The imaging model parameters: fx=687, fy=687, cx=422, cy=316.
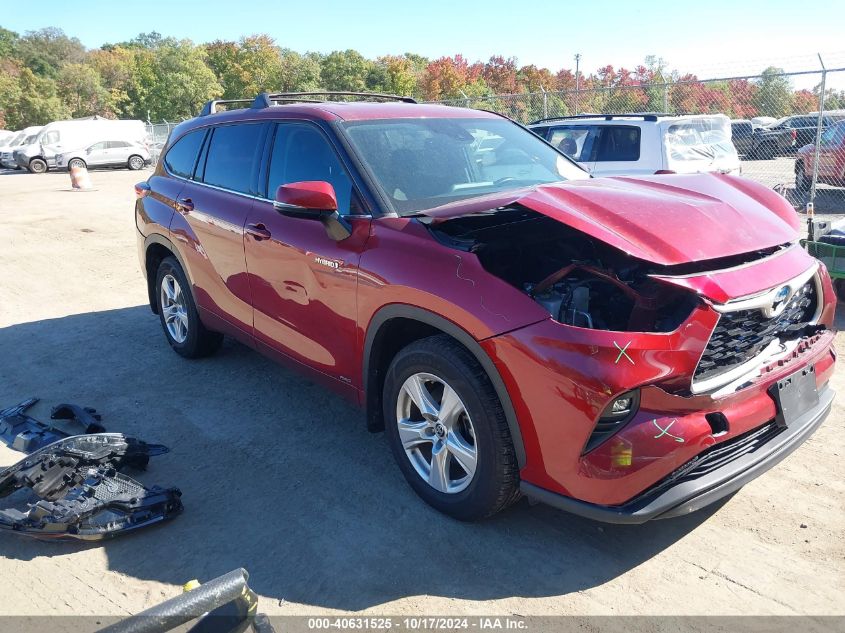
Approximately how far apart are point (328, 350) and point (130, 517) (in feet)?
4.18

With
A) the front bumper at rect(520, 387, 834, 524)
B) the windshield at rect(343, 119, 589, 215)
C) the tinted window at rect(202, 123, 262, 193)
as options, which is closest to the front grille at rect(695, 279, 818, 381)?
the front bumper at rect(520, 387, 834, 524)

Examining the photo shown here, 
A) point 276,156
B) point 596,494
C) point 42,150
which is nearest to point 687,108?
point 276,156

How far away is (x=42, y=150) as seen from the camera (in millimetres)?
29438

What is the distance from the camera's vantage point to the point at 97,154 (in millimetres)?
29094

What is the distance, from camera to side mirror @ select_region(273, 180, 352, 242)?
3438 mm

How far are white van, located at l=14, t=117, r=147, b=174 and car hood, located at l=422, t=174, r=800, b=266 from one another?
1186 inches

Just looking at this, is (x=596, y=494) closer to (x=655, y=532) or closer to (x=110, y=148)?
(x=655, y=532)

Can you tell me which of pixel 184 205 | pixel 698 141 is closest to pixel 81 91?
pixel 698 141

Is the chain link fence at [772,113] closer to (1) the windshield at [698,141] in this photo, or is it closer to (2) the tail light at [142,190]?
(1) the windshield at [698,141]

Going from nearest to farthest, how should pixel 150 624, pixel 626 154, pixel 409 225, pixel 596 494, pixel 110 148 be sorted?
pixel 150 624 < pixel 596 494 < pixel 409 225 < pixel 626 154 < pixel 110 148

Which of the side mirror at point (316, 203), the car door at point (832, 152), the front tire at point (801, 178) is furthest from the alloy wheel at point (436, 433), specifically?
the front tire at point (801, 178)

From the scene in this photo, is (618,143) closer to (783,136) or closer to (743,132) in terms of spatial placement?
(783,136)

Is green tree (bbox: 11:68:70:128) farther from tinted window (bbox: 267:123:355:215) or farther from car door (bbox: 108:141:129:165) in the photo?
tinted window (bbox: 267:123:355:215)

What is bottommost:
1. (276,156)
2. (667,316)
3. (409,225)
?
(667,316)
